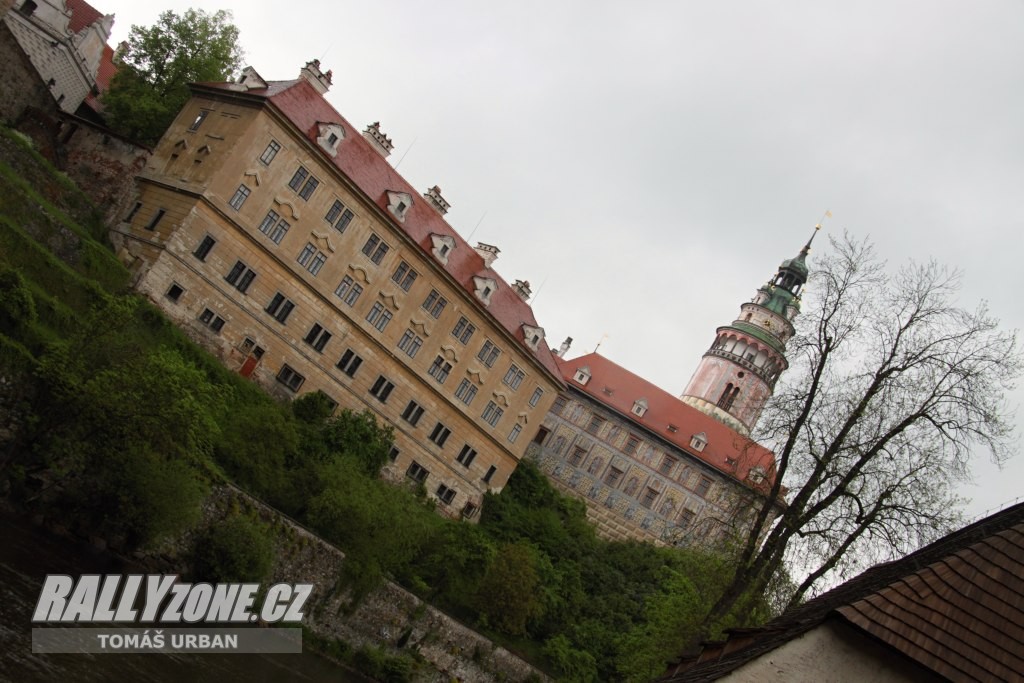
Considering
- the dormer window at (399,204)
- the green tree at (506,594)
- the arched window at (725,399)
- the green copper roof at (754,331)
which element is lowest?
the green tree at (506,594)

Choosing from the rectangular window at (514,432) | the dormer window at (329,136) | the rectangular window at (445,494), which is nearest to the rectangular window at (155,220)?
the dormer window at (329,136)

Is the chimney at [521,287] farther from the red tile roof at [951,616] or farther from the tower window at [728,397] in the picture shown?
the red tile roof at [951,616]

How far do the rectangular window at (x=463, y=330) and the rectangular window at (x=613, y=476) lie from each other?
66.8ft

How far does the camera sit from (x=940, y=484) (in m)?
16.5

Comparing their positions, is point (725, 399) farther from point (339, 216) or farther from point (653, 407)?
point (339, 216)

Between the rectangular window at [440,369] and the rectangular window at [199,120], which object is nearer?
the rectangular window at [199,120]

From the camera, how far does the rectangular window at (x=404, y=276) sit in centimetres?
4119

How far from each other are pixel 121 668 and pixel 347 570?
37.1 ft

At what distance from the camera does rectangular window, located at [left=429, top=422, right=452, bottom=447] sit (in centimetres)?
4281

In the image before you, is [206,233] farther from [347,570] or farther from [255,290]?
[347,570]

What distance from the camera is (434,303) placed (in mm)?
42594

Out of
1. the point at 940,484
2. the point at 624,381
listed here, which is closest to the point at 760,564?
the point at 940,484

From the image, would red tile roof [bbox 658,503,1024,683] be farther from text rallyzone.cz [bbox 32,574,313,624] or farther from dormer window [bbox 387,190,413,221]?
dormer window [bbox 387,190,413,221]

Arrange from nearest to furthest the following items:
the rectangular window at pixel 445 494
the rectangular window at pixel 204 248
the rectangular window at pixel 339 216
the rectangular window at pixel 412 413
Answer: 1. the rectangular window at pixel 204 248
2. the rectangular window at pixel 339 216
3. the rectangular window at pixel 412 413
4. the rectangular window at pixel 445 494
